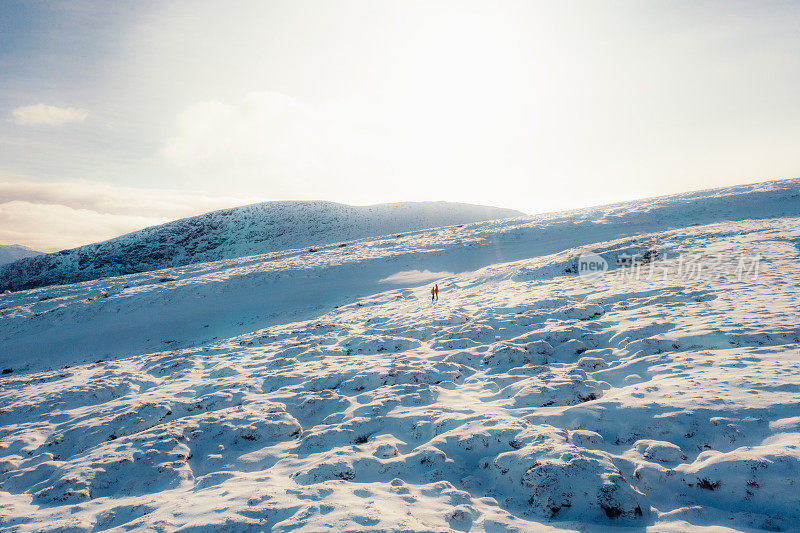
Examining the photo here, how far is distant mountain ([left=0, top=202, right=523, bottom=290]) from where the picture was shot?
48906 mm

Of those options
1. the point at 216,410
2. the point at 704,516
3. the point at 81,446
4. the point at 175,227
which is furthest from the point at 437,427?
the point at 175,227

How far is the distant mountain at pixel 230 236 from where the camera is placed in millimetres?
48906

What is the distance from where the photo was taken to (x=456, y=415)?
612cm

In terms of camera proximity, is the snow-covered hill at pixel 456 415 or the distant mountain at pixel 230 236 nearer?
the snow-covered hill at pixel 456 415

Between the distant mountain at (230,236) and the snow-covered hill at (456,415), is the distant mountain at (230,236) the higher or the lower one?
the higher one

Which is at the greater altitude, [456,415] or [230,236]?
[230,236]

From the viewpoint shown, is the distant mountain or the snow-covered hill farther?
the distant mountain

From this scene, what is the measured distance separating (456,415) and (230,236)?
56221mm

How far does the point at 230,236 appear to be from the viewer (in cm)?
5475

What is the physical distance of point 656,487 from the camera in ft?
13.6

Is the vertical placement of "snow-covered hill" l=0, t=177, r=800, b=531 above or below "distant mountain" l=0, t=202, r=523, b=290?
below

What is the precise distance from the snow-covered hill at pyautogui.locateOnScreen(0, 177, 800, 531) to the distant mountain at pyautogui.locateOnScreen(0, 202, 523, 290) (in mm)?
36913

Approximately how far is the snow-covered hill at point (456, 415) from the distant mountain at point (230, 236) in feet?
121

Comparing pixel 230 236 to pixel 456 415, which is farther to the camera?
pixel 230 236
